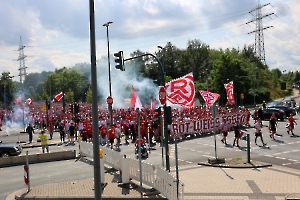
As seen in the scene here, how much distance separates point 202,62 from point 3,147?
2959 inches

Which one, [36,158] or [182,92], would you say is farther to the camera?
[182,92]

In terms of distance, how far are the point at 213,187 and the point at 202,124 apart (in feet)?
53.9

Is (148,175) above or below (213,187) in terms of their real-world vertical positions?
above

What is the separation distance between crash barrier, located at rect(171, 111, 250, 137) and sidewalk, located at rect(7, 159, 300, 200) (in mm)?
11424

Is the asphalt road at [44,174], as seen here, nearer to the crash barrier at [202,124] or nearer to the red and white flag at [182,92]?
the red and white flag at [182,92]

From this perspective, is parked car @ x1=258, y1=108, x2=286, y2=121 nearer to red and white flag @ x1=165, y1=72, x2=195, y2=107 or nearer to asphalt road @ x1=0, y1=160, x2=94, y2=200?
red and white flag @ x1=165, y1=72, x2=195, y2=107

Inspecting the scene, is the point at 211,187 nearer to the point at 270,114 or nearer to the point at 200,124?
the point at 200,124

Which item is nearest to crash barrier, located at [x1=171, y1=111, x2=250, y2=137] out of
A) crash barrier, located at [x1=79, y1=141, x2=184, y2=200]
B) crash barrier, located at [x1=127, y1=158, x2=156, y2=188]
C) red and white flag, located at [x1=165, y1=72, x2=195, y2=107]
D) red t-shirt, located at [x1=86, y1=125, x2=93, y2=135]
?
red t-shirt, located at [x1=86, y1=125, x2=93, y2=135]

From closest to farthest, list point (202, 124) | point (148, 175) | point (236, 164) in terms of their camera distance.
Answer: point (148, 175), point (236, 164), point (202, 124)

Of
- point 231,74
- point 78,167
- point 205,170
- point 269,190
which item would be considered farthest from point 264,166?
point 231,74

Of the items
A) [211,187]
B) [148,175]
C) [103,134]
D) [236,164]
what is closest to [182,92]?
[236,164]

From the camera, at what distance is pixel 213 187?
13.2m

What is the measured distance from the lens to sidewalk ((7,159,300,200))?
12.2m

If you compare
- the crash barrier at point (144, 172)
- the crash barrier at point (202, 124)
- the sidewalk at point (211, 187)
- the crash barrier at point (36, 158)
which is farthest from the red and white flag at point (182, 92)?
the crash barrier at point (144, 172)
